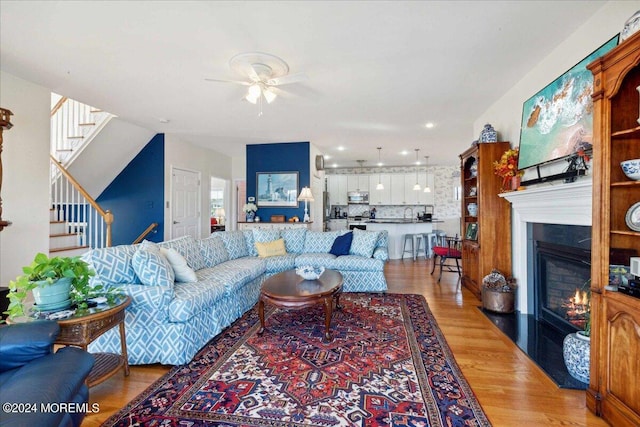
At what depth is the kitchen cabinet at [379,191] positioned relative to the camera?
9.11 meters

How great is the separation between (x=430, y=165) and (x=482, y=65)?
6479 mm

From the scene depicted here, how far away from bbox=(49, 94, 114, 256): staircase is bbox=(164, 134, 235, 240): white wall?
1.19 metres

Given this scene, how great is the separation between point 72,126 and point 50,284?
4519 millimetres

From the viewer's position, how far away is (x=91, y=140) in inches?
192

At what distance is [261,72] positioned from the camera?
296 centimetres

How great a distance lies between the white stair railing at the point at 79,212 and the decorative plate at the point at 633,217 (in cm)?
567

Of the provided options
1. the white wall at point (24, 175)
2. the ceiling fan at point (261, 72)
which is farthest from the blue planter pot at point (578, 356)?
the white wall at point (24, 175)

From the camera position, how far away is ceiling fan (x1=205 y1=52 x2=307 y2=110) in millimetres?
2783

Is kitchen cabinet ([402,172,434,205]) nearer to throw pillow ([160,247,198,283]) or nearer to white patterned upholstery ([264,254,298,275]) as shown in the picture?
white patterned upholstery ([264,254,298,275])

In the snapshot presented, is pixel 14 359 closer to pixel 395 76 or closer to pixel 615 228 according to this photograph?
pixel 615 228

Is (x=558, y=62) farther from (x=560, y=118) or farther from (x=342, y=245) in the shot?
(x=342, y=245)

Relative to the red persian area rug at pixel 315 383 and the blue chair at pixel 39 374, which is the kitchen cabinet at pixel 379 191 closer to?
the red persian area rug at pixel 315 383

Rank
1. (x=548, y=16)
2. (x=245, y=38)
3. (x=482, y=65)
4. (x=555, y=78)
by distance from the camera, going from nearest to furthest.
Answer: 1. (x=548, y=16)
2. (x=245, y=38)
3. (x=555, y=78)
4. (x=482, y=65)

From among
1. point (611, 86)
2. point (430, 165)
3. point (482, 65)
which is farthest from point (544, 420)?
point (430, 165)
